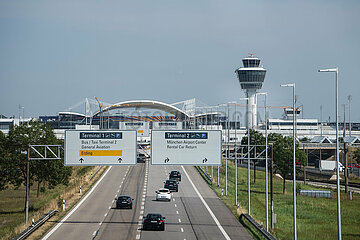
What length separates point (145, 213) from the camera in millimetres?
46344

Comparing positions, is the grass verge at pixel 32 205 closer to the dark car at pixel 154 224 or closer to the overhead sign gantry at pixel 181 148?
the dark car at pixel 154 224

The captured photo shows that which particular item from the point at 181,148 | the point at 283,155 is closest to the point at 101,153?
the point at 181,148

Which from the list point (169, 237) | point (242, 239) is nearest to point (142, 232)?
point (169, 237)

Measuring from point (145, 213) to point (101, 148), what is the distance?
396 inches

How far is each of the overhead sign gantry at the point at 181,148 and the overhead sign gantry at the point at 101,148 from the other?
1.81 metres

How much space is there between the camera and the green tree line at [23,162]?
56.9 metres

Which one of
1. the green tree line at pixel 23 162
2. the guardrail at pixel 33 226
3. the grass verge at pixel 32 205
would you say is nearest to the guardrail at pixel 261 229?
the grass verge at pixel 32 205

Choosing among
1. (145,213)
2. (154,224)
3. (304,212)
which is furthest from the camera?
(304,212)

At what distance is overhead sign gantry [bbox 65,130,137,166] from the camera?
39062mm

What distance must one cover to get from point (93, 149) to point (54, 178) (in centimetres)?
2160

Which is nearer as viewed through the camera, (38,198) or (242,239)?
(242,239)

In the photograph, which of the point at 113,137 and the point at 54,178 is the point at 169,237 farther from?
the point at 54,178

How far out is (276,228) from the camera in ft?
135

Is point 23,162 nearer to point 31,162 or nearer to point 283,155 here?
point 31,162
